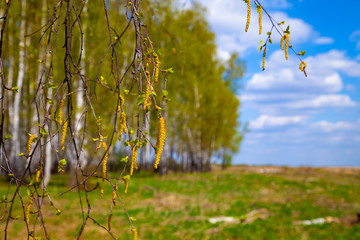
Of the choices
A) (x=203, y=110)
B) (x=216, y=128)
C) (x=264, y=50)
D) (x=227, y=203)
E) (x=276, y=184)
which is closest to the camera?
(x=264, y=50)

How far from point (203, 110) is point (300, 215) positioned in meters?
14.7

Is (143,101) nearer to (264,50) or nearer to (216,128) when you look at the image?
(264,50)

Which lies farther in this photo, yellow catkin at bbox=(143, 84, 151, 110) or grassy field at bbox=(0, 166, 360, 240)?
grassy field at bbox=(0, 166, 360, 240)

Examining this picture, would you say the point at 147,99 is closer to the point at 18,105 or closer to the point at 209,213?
the point at 209,213

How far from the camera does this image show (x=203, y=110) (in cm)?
2428

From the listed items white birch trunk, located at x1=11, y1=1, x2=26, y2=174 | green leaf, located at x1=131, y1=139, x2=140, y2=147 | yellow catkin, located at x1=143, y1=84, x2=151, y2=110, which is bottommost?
green leaf, located at x1=131, y1=139, x2=140, y2=147

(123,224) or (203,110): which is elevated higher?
(203,110)

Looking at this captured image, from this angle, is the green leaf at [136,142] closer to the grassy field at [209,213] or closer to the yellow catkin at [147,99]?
the yellow catkin at [147,99]

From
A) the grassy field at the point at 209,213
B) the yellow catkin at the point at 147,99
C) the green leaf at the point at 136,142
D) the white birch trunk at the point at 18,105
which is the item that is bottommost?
the grassy field at the point at 209,213

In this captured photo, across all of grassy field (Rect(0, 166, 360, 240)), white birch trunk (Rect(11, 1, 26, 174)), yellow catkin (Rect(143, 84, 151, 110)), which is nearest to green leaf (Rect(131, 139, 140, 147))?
yellow catkin (Rect(143, 84, 151, 110))

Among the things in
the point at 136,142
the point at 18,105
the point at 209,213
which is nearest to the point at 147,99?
the point at 136,142

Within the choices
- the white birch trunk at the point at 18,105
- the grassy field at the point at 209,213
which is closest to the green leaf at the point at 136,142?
the grassy field at the point at 209,213

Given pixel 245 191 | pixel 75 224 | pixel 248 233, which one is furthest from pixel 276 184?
pixel 75 224

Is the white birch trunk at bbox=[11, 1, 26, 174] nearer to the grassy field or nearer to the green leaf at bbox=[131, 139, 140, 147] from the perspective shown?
the grassy field
